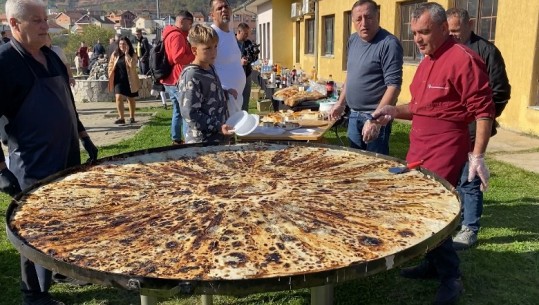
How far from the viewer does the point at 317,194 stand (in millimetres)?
2264

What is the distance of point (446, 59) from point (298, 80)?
22.6ft

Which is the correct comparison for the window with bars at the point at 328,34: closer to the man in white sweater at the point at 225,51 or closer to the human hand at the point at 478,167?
the man in white sweater at the point at 225,51

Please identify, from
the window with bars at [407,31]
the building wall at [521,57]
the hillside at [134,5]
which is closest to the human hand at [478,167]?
the building wall at [521,57]

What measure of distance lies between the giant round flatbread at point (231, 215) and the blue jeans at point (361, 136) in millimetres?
1118

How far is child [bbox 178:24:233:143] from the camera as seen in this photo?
3223mm

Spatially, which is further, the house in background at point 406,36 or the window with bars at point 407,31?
the window with bars at point 407,31

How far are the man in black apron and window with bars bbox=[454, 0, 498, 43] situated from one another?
7678 millimetres

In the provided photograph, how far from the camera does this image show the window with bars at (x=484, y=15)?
8234mm

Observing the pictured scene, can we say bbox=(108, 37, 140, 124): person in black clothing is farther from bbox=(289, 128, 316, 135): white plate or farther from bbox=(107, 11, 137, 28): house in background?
bbox=(107, 11, 137, 28): house in background

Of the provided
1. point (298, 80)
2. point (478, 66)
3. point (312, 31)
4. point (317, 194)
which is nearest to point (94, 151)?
point (317, 194)

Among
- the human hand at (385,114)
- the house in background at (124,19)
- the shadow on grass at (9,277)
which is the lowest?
the shadow on grass at (9,277)

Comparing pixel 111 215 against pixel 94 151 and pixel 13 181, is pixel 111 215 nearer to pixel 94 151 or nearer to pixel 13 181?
pixel 13 181

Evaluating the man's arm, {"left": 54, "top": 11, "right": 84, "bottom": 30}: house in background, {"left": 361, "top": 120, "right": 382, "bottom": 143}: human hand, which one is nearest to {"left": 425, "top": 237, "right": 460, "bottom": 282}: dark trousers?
the man's arm

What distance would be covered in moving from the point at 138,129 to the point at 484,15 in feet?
22.9
